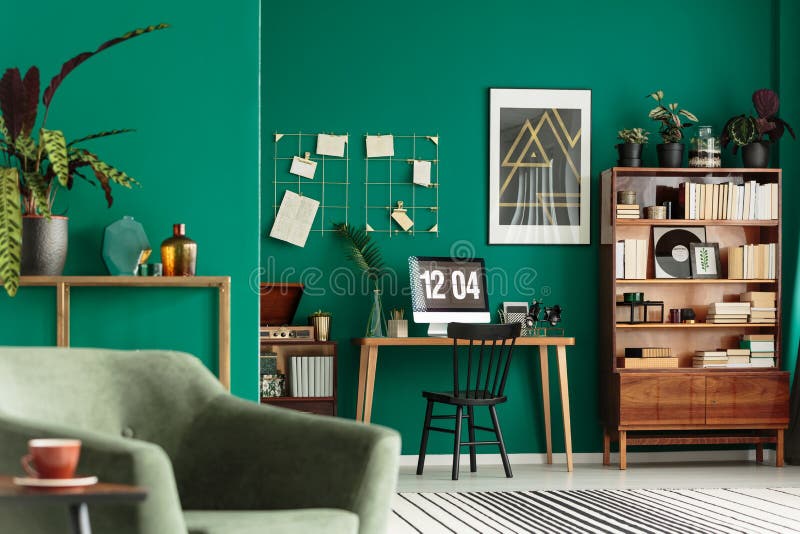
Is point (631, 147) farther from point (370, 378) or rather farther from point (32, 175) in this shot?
point (32, 175)

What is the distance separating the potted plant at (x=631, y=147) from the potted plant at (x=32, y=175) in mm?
3265

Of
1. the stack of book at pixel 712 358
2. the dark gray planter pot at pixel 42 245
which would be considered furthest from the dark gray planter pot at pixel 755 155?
the dark gray planter pot at pixel 42 245

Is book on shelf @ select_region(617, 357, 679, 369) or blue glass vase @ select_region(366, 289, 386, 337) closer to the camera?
blue glass vase @ select_region(366, 289, 386, 337)

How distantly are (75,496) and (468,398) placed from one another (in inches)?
154

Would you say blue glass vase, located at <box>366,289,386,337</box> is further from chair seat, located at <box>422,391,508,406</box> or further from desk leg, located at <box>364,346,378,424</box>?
chair seat, located at <box>422,391,508,406</box>

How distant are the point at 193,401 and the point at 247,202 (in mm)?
1372

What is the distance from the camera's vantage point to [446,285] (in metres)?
5.85

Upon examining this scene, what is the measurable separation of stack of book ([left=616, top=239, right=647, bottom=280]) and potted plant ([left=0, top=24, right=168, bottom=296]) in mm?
3243

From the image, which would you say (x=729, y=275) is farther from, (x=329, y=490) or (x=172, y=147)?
(x=329, y=490)

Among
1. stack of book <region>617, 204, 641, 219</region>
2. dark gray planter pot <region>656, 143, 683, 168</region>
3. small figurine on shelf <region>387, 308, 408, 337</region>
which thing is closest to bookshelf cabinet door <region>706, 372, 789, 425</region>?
stack of book <region>617, 204, 641, 219</region>

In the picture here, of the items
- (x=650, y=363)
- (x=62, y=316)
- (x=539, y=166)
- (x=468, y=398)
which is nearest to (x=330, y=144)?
(x=539, y=166)

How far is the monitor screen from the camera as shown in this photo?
5820mm

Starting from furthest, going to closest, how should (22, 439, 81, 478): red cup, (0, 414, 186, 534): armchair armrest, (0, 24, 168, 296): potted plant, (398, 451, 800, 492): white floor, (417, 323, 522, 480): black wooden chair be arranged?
(417, 323, 522, 480): black wooden chair
(398, 451, 800, 492): white floor
(0, 24, 168, 296): potted plant
(0, 414, 186, 534): armchair armrest
(22, 439, 81, 478): red cup

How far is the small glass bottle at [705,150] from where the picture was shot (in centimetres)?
598
